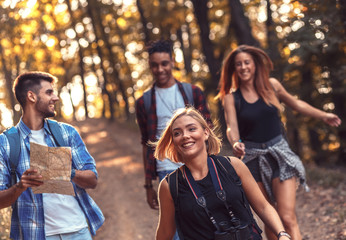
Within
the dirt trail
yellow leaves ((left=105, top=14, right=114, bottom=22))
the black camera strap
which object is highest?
yellow leaves ((left=105, top=14, right=114, bottom=22))

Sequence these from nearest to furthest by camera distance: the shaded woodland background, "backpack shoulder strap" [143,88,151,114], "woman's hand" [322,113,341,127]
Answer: "woman's hand" [322,113,341,127]
"backpack shoulder strap" [143,88,151,114]
the shaded woodland background

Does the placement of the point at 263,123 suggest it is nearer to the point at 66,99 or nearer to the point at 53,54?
the point at 53,54

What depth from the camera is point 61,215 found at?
147 inches

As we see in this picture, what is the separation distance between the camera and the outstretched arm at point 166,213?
3.39m

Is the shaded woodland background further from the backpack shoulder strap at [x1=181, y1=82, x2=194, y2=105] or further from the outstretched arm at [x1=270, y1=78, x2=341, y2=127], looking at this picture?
the backpack shoulder strap at [x1=181, y1=82, x2=194, y2=105]

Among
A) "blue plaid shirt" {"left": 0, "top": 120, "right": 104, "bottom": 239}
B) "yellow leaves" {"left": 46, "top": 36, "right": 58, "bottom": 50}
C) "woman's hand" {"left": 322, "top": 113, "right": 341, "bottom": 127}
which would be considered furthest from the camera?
"yellow leaves" {"left": 46, "top": 36, "right": 58, "bottom": 50}

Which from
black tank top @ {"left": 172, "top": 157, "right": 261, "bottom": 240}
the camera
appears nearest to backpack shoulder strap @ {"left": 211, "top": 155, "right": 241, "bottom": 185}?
black tank top @ {"left": 172, "top": 157, "right": 261, "bottom": 240}

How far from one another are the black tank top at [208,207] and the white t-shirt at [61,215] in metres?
0.91

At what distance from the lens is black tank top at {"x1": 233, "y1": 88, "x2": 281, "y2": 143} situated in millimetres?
5215

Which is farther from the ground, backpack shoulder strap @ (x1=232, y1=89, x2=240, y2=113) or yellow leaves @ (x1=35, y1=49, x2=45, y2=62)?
yellow leaves @ (x1=35, y1=49, x2=45, y2=62)

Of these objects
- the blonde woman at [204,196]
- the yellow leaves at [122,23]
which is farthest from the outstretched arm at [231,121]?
the yellow leaves at [122,23]

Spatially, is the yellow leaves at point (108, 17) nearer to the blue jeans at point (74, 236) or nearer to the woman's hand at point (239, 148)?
the woman's hand at point (239, 148)

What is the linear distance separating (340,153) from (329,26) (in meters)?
9.24

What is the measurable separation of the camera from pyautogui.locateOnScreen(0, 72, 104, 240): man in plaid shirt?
1204 millimetres
